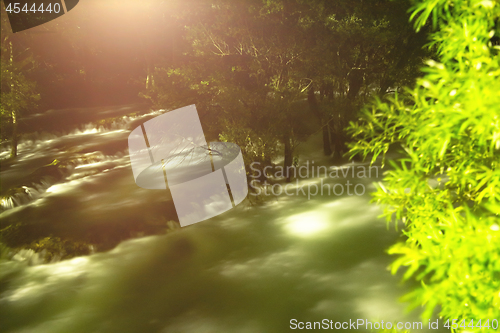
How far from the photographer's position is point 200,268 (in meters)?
8.23

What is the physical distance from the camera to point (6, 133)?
17516 mm

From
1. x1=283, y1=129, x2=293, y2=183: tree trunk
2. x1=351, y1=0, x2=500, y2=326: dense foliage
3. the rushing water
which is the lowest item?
the rushing water

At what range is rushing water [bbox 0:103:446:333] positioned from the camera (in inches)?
266

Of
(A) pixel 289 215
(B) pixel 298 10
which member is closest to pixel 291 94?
(B) pixel 298 10

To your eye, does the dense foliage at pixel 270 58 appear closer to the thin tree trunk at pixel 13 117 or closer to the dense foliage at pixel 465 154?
the dense foliage at pixel 465 154

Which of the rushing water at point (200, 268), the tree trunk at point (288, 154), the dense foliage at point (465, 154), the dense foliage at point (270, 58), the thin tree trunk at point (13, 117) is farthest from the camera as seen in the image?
→ the thin tree trunk at point (13, 117)

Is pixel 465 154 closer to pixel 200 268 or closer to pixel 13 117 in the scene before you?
pixel 200 268

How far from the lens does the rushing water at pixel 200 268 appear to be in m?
6.75

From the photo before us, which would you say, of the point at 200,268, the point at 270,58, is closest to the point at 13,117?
the point at 270,58

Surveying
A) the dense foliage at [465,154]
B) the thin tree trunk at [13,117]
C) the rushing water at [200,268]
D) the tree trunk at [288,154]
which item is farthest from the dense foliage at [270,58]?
the thin tree trunk at [13,117]

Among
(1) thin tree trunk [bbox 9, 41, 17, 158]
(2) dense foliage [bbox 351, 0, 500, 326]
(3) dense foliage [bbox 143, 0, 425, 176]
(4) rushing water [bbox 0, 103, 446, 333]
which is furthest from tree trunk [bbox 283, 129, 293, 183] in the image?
(1) thin tree trunk [bbox 9, 41, 17, 158]

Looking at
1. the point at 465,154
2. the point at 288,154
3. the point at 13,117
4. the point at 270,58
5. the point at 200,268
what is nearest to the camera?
the point at 465,154

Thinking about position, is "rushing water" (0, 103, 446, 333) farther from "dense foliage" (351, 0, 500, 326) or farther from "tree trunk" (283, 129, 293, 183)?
"dense foliage" (351, 0, 500, 326)

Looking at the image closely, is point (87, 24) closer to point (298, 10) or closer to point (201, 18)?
point (201, 18)
